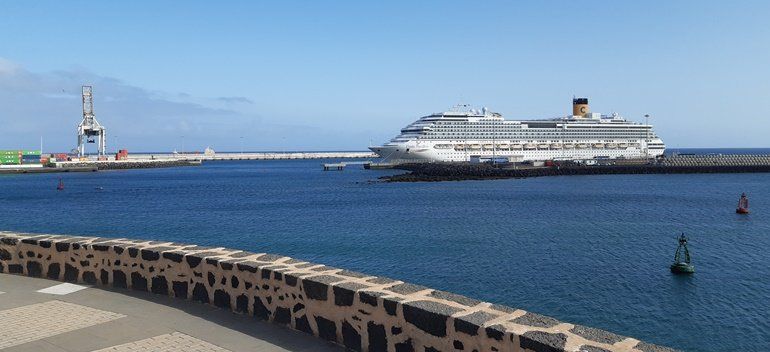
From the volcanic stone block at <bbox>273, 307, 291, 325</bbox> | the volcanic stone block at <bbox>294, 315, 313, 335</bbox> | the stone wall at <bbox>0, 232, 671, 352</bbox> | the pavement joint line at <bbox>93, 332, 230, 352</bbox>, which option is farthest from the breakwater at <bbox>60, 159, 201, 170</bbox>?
the volcanic stone block at <bbox>294, 315, 313, 335</bbox>

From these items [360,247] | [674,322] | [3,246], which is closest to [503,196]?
[360,247]

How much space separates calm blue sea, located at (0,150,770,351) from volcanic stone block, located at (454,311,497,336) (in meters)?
9.83

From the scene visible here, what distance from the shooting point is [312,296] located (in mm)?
5473

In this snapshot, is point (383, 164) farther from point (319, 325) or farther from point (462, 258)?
point (319, 325)

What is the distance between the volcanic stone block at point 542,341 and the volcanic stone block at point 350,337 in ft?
5.40

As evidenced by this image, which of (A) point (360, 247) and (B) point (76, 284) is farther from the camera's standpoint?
(A) point (360, 247)

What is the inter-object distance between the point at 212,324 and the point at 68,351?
1.26 m

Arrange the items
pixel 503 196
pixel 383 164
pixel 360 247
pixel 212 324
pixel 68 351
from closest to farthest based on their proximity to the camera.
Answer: pixel 68 351 < pixel 212 324 < pixel 360 247 < pixel 503 196 < pixel 383 164

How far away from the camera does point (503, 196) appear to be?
174ft

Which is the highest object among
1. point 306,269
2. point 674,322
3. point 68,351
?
point 306,269

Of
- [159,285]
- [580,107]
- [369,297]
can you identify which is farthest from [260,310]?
[580,107]

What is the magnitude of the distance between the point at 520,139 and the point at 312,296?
109 metres

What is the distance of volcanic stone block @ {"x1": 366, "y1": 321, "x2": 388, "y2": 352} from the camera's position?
16.0 feet

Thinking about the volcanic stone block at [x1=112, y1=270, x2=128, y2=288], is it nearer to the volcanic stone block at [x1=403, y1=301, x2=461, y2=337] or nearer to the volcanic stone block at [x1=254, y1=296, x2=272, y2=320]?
the volcanic stone block at [x1=254, y1=296, x2=272, y2=320]
